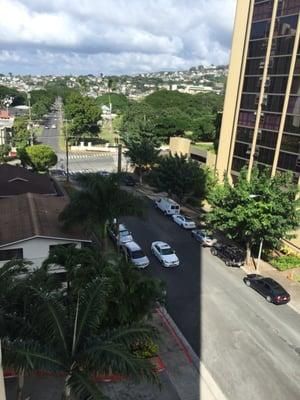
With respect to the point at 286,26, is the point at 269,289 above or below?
below

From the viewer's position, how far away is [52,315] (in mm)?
12070

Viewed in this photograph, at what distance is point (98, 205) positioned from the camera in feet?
89.6

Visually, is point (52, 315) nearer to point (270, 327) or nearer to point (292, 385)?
point (292, 385)

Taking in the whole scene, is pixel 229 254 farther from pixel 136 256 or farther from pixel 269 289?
pixel 136 256

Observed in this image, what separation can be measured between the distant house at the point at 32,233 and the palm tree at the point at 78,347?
38.0 feet

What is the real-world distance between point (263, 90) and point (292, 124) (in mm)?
6759

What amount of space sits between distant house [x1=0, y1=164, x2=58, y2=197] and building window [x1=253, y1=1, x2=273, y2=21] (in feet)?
107

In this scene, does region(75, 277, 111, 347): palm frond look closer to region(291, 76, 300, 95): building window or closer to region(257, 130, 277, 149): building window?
region(291, 76, 300, 95): building window

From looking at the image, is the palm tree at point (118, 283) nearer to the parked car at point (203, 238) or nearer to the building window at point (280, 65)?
the parked car at point (203, 238)

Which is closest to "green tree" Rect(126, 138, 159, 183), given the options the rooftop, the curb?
the rooftop

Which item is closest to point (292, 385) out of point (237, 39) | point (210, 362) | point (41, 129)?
point (210, 362)

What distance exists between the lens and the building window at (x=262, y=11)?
42.8m

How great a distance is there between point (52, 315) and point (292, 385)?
1360 cm

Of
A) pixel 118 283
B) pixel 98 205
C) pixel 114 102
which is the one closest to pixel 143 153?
pixel 98 205
